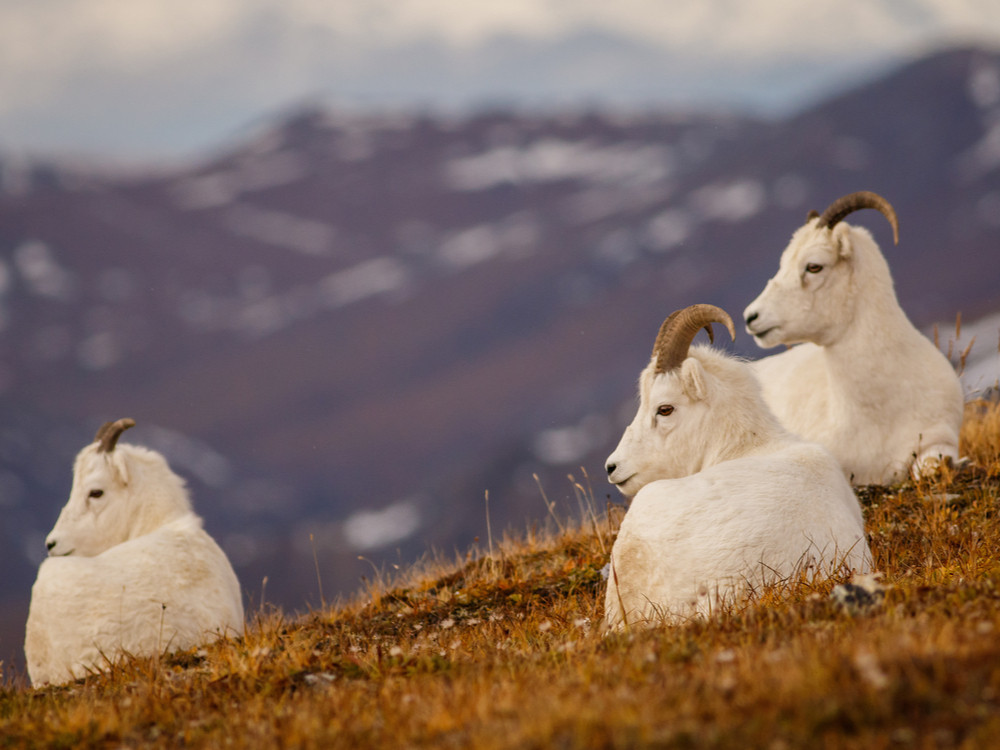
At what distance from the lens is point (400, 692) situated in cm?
486

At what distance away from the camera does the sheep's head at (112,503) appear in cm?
975

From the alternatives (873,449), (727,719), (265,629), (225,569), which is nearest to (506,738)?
(727,719)

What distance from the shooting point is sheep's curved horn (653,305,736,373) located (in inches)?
271

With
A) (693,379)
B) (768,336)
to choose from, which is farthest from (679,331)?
(768,336)

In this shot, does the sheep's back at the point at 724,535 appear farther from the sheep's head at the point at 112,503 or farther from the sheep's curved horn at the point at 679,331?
the sheep's head at the point at 112,503

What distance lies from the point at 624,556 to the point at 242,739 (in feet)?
8.74

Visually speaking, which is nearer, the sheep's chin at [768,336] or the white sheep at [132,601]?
the white sheep at [132,601]

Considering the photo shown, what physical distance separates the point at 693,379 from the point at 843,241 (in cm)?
336

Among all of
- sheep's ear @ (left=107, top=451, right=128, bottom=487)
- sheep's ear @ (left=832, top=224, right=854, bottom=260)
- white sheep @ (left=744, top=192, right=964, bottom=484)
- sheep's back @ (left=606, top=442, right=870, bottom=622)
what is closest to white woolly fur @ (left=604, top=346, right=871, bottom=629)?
sheep's back @ (left=606, top=442, right=870, bottom=622)

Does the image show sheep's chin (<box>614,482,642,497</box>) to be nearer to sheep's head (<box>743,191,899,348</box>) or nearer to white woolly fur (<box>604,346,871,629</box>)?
white woolly fur (<box>604,346,871,629</box>)

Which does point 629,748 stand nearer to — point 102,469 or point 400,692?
point 400,692

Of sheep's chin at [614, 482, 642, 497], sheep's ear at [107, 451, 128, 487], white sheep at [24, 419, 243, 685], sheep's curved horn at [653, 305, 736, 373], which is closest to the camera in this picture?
sheep's curved horn at [653, 305, 736, 373]

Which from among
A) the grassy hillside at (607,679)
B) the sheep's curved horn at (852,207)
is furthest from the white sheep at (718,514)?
the sheep's curved horn at (852,207)

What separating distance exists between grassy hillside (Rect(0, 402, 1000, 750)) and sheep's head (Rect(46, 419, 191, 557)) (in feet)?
7.43
